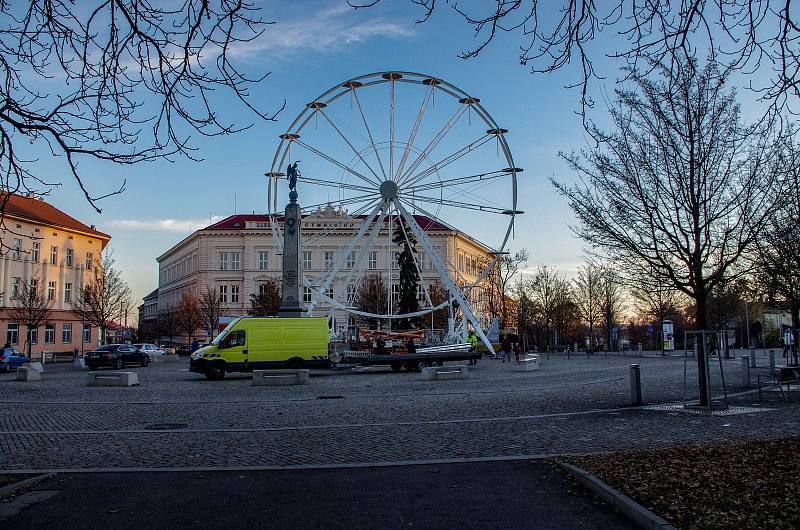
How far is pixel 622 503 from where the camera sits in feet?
22.2

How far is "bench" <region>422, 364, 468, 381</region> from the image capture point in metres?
26.8

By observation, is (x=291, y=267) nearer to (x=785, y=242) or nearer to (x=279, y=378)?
(x=279, y=378)

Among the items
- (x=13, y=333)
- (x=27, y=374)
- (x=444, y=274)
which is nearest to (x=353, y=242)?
(x=444, y=274)

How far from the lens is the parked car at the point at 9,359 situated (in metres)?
36.9

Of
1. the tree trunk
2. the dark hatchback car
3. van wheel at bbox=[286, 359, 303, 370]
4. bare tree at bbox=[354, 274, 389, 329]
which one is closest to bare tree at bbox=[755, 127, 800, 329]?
the tree trunk

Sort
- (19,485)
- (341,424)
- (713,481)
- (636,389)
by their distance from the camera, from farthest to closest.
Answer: (636,389)
(341,424)
(19,485)
(713,481)

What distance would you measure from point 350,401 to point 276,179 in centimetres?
2462

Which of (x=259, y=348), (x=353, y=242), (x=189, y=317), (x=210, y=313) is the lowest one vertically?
(x=259, y=348)

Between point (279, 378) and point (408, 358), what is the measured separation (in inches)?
343

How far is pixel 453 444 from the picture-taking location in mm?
11156

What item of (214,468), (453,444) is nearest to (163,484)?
(214,468)

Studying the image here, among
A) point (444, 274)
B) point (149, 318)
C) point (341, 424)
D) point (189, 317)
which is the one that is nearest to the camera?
point (341, 424)

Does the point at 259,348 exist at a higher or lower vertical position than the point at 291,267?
lower

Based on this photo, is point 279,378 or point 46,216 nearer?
point 279,378
